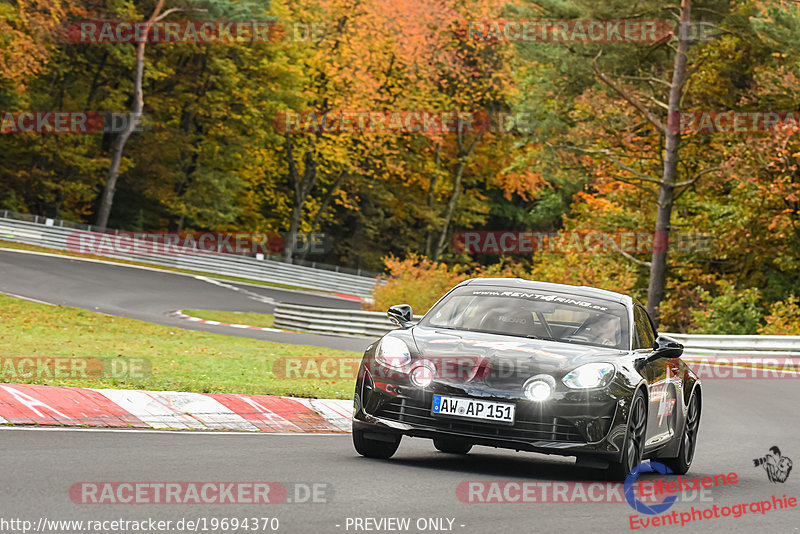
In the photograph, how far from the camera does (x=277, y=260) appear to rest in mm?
57344

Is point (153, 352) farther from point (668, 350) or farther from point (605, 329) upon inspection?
point (668, 350)

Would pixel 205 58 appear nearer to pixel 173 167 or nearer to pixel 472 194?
pixel 173 167

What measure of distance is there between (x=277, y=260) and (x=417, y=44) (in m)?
13.6

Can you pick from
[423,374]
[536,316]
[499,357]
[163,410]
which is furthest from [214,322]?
[499,357]

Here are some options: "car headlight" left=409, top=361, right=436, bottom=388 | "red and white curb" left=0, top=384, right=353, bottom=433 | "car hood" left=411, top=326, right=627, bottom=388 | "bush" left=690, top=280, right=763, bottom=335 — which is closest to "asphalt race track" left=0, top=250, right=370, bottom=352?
"bush" left=690, top=280, right=763, bottom=335

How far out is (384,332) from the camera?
29594 mm

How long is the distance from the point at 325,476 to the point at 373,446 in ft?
4.03

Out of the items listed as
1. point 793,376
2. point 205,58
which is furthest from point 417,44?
point 793,376

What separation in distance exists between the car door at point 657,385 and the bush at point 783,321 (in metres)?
20.9

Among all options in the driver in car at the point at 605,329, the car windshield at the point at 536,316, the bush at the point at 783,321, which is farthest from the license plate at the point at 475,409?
the bush at the point at 783,321

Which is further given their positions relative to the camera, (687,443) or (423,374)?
(687,443)

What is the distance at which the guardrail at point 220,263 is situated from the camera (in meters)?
48.6

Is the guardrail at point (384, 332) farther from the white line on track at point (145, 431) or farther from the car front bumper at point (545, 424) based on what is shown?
the car front bumper at point (545, 424)

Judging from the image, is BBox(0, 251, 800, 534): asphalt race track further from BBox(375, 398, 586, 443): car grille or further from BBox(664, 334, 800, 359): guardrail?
BBox(664, 334, 800, 359): guardrail
